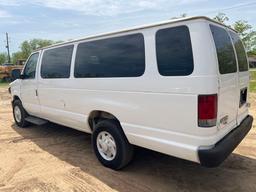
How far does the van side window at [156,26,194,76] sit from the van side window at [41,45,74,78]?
2155mm

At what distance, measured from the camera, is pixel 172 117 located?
12.1 ft

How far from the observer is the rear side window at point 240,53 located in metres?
4.52

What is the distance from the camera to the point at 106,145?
A: 477 cm

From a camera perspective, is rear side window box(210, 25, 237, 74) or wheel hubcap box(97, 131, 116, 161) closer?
rear side window box(210, 25, 237, 74)

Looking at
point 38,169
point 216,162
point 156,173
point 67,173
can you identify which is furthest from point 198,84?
point 38,169

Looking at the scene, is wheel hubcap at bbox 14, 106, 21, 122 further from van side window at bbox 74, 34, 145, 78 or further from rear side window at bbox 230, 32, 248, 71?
rear side window at bbox 230, 32, 248, 71

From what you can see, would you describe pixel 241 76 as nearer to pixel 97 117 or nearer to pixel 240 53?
pixel 240 53

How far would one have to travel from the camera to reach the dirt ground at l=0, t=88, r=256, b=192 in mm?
4176

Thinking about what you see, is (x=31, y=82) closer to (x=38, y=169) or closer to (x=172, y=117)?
(x=38, y=169)

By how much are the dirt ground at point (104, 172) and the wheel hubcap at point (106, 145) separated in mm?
217

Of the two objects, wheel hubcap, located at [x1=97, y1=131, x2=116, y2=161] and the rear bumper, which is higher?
the rear bumper

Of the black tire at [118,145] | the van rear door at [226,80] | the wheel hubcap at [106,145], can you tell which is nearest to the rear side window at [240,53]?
the van rear door at [226,80]

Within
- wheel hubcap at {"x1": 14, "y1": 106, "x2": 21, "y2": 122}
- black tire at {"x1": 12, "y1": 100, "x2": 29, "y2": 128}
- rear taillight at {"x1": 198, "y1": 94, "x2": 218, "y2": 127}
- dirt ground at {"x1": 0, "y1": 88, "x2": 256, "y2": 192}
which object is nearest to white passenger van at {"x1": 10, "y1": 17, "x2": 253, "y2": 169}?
rear taillight at {"x1": 198, "y1": 94, "x2": 218, "y2": 127}

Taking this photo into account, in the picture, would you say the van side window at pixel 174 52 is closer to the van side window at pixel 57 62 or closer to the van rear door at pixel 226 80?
the van rear door at pixel 226 80
